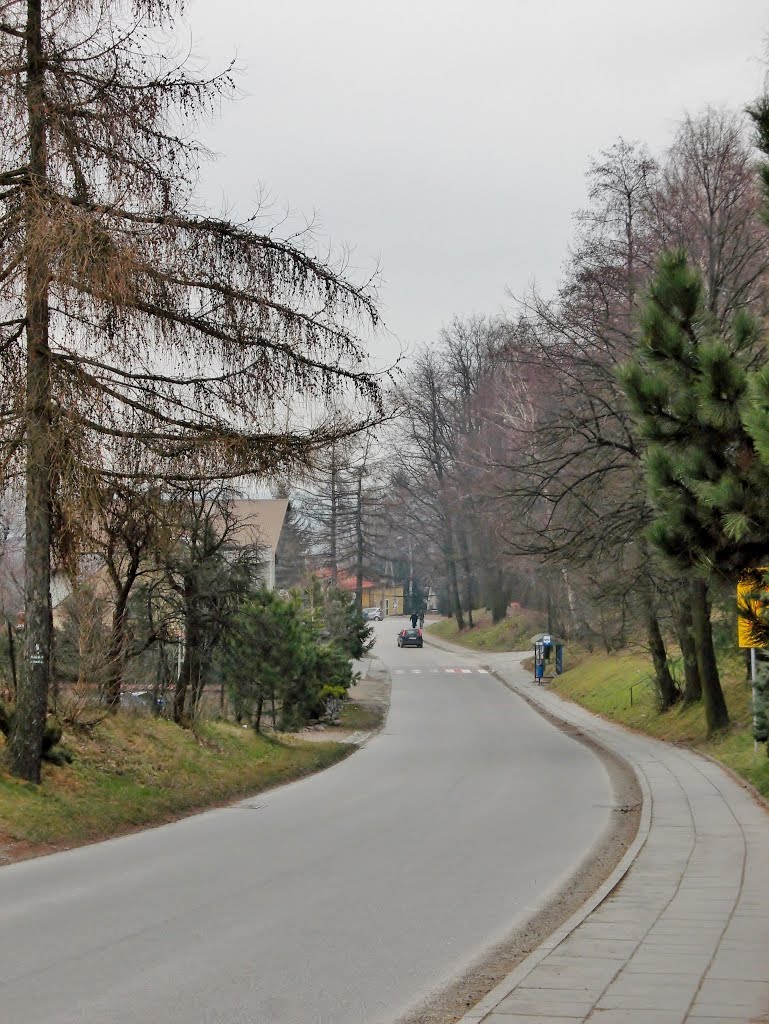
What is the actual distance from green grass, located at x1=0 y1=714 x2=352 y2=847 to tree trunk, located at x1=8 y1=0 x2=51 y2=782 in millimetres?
512

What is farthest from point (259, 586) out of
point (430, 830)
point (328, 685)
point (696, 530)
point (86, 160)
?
point (696, 530)

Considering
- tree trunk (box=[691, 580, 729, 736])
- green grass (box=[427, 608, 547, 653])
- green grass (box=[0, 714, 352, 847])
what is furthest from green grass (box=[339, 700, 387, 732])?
green grass (box=[427, 608, 547, 653])

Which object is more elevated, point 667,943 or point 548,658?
point 548,658

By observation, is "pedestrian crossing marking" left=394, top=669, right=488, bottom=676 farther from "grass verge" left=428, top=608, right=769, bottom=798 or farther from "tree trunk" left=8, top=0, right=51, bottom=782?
"tree trunk" left=8, top=0, right=51, bottom=782

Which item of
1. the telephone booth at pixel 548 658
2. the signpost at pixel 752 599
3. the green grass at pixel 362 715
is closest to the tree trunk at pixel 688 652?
the green grass at pixel 362 715

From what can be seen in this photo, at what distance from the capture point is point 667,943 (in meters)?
8.20

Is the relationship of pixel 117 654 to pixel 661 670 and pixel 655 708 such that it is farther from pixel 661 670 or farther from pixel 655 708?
pixel 655 708

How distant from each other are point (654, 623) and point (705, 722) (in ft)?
12.9

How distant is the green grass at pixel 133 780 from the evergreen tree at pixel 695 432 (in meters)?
6.88

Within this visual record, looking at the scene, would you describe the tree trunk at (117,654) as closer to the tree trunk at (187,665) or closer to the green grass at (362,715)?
the tree trunk at (187,665)

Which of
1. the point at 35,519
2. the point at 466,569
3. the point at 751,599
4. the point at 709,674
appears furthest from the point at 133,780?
the point at 466,569

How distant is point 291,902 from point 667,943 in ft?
10.7

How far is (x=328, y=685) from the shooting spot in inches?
1373

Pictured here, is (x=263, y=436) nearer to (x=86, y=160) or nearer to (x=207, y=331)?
(x=207, y=331)
